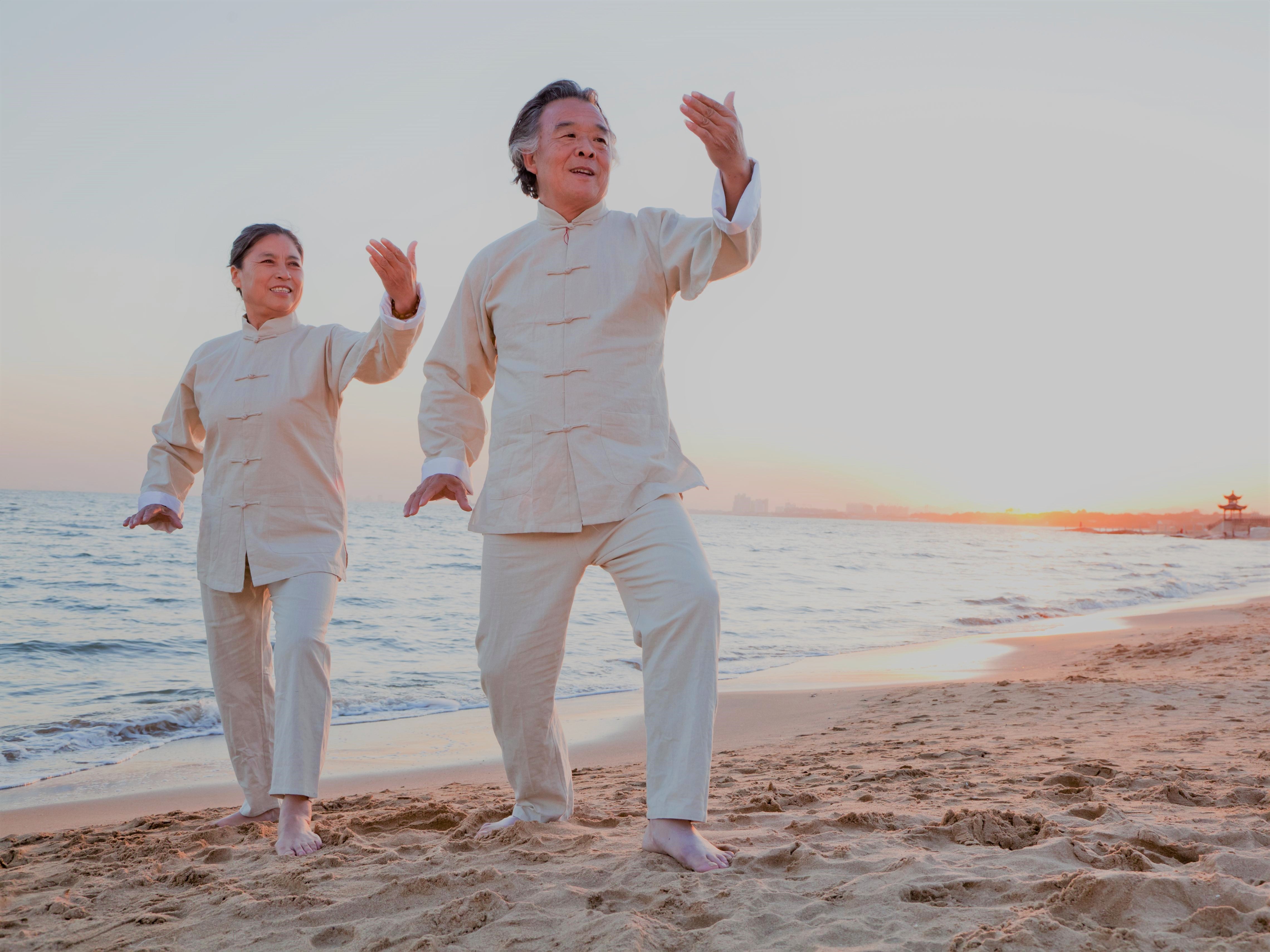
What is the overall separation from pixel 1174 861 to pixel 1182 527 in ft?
313

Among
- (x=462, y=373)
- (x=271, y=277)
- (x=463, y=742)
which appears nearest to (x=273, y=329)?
(x=271, y=277)

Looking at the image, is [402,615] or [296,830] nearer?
[296,830]

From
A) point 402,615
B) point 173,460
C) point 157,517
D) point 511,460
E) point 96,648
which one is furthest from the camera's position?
point 402,615

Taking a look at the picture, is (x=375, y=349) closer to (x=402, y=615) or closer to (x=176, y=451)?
(x=176, y=451)

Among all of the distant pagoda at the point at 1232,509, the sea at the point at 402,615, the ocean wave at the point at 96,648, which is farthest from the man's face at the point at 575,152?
the distant pagoda at the point at 1232,509

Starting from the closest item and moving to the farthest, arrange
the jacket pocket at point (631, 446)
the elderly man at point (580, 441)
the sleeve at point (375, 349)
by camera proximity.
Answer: the elderly man at point (580, 441) → the jacket pocket at point (631, 446) → the sleeve at point (375, 349)

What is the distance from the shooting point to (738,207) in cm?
242

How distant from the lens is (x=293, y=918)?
2.20m

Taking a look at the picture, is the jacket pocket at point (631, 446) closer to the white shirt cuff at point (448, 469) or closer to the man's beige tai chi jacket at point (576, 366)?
the man's beige tai chi jacket at point (576, 366)

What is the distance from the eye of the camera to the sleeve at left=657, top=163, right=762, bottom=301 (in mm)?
2428

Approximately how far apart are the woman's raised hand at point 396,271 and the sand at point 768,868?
169 centimetres

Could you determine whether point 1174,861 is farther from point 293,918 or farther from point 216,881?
point 216,881

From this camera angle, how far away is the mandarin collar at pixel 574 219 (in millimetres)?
2826

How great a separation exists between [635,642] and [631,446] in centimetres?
54
